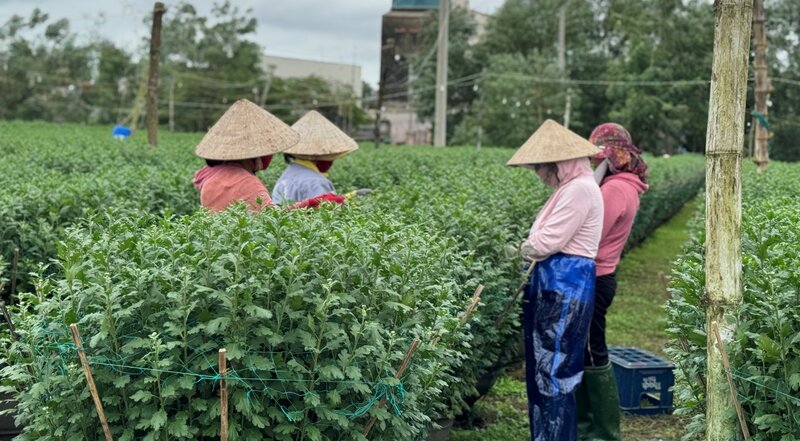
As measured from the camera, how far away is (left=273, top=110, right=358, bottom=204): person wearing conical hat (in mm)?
6238

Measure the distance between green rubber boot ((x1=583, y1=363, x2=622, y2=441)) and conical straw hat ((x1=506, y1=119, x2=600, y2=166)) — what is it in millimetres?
1448

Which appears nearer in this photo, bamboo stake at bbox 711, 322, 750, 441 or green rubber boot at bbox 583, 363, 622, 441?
bamboo stake at bbox 711, 322, 750, 441

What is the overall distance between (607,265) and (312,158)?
7.23 ft

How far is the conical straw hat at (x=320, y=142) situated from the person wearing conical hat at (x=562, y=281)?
1.66 m

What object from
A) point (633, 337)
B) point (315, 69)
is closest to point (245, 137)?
point (633, 337)

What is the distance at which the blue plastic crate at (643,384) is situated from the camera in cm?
652

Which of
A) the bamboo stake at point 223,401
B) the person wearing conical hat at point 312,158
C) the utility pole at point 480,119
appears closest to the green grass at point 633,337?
the person wearing conical hat at point 312,158

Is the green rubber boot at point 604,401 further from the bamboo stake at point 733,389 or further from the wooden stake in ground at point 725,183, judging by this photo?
the bamboo stake at point 733,389

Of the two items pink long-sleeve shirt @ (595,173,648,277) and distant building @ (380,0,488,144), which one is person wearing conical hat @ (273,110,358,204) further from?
distant building @ (380,0,488,144)

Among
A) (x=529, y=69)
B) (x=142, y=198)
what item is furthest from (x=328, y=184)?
(x=529, y=69)

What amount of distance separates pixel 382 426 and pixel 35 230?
3455 millimetres

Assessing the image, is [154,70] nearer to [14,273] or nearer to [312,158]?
[312,158]

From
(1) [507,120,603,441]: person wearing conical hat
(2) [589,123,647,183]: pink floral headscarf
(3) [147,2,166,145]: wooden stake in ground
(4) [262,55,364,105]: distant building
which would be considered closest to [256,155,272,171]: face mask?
(1) [507,120,603,441]: person wearing conical hat

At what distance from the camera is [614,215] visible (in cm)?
580
